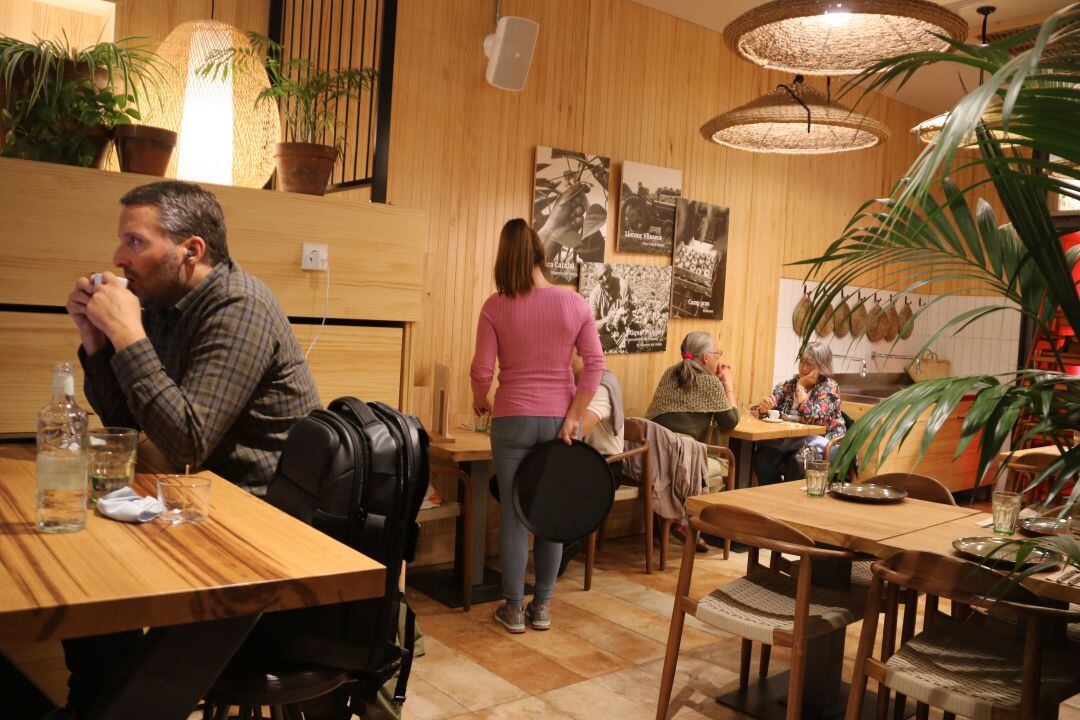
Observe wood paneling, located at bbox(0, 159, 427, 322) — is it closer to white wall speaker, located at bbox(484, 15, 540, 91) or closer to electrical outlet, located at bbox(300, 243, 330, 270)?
electrical outlet, located at bbox(300, 243, 330, 270)

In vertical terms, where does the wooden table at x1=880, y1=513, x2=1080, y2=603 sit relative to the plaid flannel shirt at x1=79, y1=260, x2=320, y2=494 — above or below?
below

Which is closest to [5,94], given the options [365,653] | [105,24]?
[105,24]

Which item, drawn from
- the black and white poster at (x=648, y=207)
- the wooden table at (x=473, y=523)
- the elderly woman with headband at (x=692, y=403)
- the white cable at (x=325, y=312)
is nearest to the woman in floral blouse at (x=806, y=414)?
the elderly woman with headband at (x=692, y=403)

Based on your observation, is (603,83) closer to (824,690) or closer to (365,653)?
(824,690)

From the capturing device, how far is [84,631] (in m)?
1.16

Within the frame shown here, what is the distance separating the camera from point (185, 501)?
5.12ft

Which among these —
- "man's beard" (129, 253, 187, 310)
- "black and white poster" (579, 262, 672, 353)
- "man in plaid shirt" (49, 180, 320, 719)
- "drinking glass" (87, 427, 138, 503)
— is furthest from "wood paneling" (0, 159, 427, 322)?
"black and white poster" (579, 262, 672, 353)

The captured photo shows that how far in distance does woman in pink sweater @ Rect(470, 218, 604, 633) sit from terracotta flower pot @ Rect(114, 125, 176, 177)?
1.54m

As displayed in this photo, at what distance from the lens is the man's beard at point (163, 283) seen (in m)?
2.06

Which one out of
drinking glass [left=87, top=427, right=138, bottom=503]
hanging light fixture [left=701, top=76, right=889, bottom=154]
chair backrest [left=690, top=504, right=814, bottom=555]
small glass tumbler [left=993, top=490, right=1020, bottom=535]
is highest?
hanging light fixture [left=701, top=76, right=889, bottom=154]

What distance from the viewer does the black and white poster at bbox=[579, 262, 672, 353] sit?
5.55 m

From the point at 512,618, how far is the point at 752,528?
1518 mm

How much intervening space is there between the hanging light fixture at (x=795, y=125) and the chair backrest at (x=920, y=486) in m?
1.46

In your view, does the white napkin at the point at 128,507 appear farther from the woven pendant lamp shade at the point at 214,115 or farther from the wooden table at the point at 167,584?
the woven pendant lamp shade at the point at 214,115
